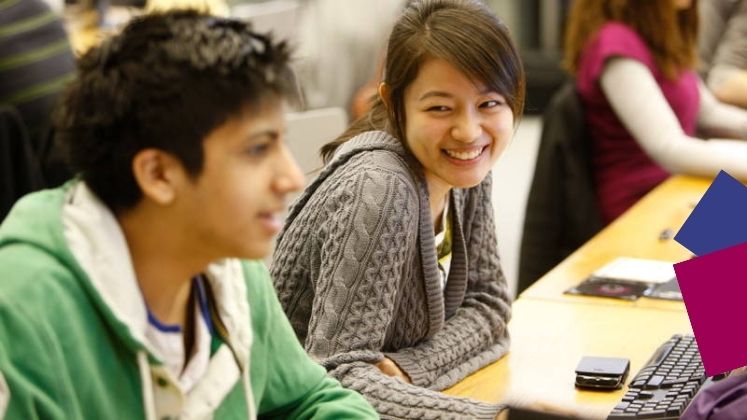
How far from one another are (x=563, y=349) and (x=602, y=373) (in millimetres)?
190

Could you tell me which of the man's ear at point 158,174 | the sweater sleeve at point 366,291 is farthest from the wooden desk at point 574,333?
the man's ear at point 158,174

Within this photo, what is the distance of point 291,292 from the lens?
Answer: 6.11 ft

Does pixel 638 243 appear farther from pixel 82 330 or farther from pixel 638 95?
pixel 82 330

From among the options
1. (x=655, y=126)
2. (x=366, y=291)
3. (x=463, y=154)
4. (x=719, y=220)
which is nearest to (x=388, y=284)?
(x=366, y=291)

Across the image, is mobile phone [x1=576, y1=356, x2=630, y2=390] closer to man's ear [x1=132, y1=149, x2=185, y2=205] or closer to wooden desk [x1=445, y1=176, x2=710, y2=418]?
wooden desk [x1=445, y1=176, x2=710, y2=418]

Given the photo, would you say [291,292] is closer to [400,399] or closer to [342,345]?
[342,345]

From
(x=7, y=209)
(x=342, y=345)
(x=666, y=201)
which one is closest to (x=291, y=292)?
(x=342, y=345)

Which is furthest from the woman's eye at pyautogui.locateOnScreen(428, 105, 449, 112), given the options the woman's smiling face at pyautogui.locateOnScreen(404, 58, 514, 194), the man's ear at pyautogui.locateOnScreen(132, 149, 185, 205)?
the man's ear at pyautogui.locateOnScreen(132, 149, 185, 205)

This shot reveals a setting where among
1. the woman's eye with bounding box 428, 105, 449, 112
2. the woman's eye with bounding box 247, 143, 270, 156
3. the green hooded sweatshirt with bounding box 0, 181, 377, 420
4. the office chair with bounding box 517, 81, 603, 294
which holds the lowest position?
the office chair with bounding box 517, 81, 603, 294

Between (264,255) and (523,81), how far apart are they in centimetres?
77

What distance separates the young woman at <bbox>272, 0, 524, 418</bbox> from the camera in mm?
1719

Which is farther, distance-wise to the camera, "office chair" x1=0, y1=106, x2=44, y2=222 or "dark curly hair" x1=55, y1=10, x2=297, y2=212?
"office chair" x1=0, y1=106, x2=44, y2=222

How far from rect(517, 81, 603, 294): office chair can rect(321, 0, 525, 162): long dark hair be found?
125 centimetres

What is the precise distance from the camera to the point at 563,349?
2.04 m
